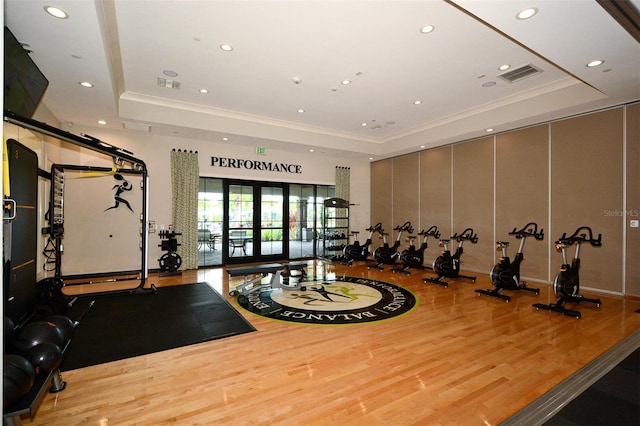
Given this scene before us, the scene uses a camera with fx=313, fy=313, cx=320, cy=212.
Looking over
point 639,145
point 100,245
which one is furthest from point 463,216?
point 100,245

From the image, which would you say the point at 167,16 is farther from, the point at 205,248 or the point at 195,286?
the point at 205,248

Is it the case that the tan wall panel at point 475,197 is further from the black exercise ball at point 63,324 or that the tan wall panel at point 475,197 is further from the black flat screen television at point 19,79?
the black flat screen television at point 19,79

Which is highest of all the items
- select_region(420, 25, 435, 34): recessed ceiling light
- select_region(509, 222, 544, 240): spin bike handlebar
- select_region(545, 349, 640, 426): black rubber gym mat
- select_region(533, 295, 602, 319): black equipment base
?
select_region(420, 25, 435, 34): recessed ceiling light

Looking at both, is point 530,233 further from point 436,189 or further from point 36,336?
point 36,336

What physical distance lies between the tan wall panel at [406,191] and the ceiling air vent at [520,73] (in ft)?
12.5

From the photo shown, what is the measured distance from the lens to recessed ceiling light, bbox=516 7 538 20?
2.89 m

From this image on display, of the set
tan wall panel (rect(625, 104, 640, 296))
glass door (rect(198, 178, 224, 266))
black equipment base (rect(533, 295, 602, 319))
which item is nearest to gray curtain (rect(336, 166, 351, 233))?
glass door (rect(198, 178, 224, 266))

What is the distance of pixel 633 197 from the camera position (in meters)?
5.26

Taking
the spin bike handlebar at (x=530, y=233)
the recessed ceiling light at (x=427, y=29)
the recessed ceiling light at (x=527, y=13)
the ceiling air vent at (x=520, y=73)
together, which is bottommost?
the spin bike handlebar at (x=530, y=233)

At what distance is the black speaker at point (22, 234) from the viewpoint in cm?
306

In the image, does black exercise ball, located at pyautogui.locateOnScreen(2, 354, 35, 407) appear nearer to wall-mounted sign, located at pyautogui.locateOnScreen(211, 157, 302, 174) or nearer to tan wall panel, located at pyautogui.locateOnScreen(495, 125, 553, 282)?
wall-mounted sign, located at pyautogui.locateOnScreen(211, 157, 302, 174)

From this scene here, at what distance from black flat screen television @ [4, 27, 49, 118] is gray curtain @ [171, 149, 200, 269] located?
3603 millimetres

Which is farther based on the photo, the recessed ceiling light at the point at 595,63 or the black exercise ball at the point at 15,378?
the recessed ceiling light at the point at 595,63

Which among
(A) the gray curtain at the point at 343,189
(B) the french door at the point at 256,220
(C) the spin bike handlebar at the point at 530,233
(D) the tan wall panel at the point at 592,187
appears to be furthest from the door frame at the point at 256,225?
(D) the tan wall panel at the point at 592,187
